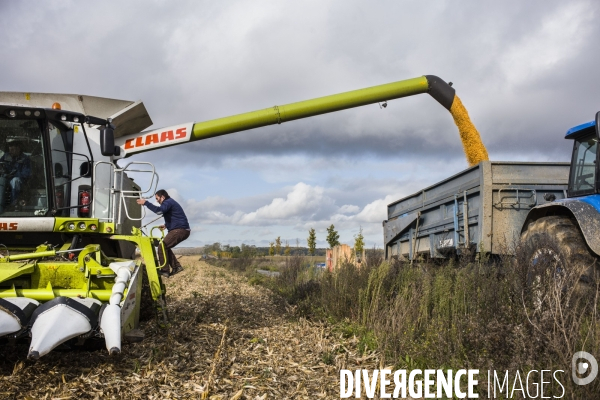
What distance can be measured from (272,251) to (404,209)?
129 ft

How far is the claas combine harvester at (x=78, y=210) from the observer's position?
186 inches

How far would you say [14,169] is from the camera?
6488mm

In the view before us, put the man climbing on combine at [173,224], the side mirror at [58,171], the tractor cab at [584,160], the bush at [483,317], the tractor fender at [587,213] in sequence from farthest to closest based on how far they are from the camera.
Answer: the man climbing on combine at [173,224] < the side mirror at [58,171] < the tractor cab at [584,160] < the tractor fender at [587,213] < the bush at [483,317]

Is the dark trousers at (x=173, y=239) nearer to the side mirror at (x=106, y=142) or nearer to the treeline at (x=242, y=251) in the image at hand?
the side mirror at (x=106, y=142)

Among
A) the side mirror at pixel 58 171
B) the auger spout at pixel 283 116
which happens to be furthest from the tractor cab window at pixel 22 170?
the auger spout at pixel 283 116

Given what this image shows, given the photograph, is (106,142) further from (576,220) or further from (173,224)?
(576,220)

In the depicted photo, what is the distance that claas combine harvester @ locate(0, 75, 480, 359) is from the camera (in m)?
4.71

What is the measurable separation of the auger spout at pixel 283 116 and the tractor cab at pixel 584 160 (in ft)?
8.84

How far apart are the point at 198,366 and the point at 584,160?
16.4 feet

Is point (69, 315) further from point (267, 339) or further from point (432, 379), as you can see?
point (432, 379)

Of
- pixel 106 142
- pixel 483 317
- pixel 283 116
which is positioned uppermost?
pixel 283 116

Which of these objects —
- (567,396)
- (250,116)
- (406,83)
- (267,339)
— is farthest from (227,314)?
(567,396)

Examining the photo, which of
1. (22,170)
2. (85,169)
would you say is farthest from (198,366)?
(22,170)

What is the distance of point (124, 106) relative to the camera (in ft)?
25.7
